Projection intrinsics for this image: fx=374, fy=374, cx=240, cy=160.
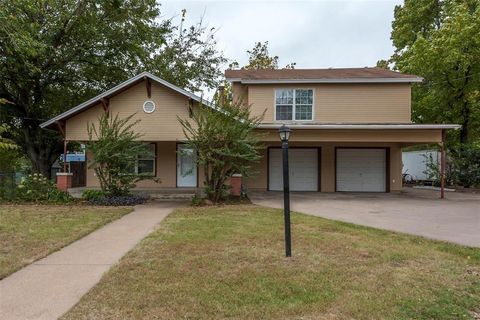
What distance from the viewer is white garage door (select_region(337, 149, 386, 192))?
1867 centimetres

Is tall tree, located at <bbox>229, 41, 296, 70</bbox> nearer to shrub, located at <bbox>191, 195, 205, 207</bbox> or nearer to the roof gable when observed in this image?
the roof gable

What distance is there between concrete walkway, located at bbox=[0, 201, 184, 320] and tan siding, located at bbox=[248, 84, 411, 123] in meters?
11.7

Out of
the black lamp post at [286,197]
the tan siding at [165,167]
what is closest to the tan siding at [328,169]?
the tan siding at [165,167]

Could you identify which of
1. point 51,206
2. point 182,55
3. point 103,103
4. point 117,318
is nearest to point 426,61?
point 182,55

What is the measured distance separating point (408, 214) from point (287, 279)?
7.41 meters

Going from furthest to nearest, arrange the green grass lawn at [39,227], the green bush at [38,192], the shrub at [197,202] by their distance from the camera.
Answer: the green bush at [38,192], the shrub at [197,202], the green grass lawn at [39,227]

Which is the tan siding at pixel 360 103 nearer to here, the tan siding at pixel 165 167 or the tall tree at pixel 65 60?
the tan siding at pixel 165 167

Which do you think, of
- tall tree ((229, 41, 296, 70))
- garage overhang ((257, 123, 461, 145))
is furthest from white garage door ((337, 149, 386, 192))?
tall tree ((229, 41, 296, 70))

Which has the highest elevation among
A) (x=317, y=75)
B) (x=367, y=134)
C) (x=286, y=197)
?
(x=317, y=75)

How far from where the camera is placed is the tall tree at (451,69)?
2048cm

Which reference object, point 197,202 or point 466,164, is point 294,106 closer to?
point 197,202

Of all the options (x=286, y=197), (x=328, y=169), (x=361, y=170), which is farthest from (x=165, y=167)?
(x=286, y=197)

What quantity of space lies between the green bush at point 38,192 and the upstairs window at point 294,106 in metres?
10.0

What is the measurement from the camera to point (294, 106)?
18047mm
